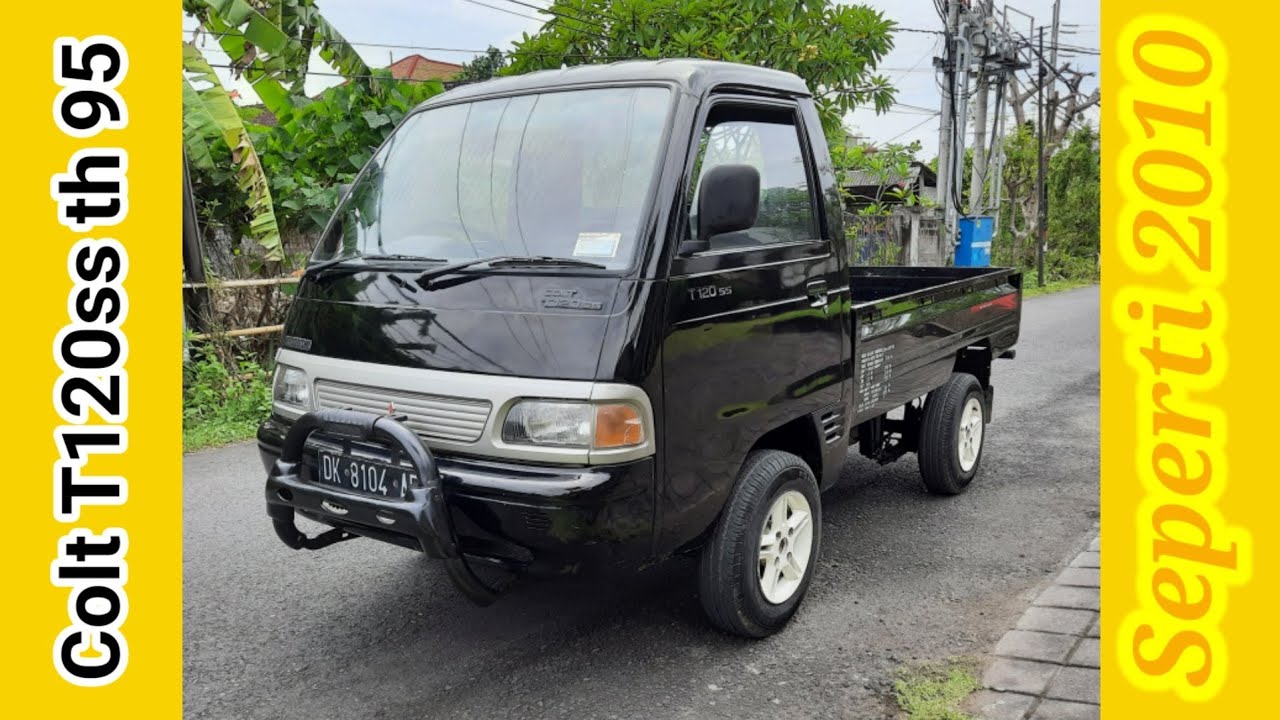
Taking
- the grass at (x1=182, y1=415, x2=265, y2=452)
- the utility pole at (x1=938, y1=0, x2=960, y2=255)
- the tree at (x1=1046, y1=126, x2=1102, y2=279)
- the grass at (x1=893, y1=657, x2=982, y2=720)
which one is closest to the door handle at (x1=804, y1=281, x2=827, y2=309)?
the grass at (x1=893, y1=657, x2=982, y2=720)

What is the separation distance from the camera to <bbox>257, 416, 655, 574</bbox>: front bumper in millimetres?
3100

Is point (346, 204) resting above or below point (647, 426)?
above

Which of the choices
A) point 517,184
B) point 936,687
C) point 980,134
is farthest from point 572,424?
point 980,134

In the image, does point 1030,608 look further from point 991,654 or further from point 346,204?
point 346,204

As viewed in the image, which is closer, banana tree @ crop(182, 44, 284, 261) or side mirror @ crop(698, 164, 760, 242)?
side mirror @ crop(698, 164, 760, 242)

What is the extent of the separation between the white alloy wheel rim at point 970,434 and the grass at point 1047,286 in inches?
663

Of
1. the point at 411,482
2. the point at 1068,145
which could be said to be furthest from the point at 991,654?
the point at 1068,145

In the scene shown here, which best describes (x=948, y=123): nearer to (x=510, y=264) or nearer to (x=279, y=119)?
(x=279, y=119)

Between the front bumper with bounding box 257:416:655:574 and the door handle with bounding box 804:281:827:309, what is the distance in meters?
1.29

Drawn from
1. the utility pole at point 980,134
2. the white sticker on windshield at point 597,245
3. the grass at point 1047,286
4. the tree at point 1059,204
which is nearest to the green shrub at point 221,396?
the white sticker on windshield at point 597,245

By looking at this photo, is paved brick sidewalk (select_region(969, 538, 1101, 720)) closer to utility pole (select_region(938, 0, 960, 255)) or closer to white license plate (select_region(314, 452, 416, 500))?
white license plate (select_region(314, 452, 416, 500))

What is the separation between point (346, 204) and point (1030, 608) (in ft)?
11.3

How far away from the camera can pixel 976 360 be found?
6371mm

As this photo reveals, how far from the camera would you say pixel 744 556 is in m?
3.70
